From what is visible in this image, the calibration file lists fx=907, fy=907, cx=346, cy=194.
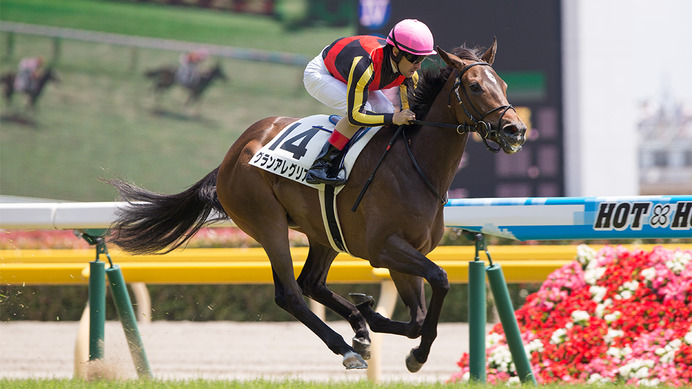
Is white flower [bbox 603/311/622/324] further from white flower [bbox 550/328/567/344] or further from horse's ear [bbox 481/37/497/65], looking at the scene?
horse's ear [bbox 481/37/497/65]

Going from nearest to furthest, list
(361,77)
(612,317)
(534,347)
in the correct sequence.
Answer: (361,77) → (612,317) → (534,347)

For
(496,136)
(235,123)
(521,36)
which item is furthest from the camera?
(235,123)

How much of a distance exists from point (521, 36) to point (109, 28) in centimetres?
566

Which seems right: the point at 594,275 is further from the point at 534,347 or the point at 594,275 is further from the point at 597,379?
the point at 597,379

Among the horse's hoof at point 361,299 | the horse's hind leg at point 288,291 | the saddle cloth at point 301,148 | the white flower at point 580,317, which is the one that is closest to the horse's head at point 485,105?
the saddle cloth at point 301,148

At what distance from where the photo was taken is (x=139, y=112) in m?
11.9

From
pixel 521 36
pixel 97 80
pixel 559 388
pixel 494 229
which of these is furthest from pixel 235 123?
pixel 559 388

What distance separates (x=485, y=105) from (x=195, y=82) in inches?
340

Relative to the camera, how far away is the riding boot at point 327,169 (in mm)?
3865

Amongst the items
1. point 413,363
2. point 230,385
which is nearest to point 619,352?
point 413,363

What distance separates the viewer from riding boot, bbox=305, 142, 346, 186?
387cm

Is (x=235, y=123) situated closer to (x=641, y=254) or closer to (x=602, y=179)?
(x=602, y=179)

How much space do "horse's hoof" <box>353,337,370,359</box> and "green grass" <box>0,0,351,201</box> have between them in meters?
7.59

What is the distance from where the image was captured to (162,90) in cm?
1181
